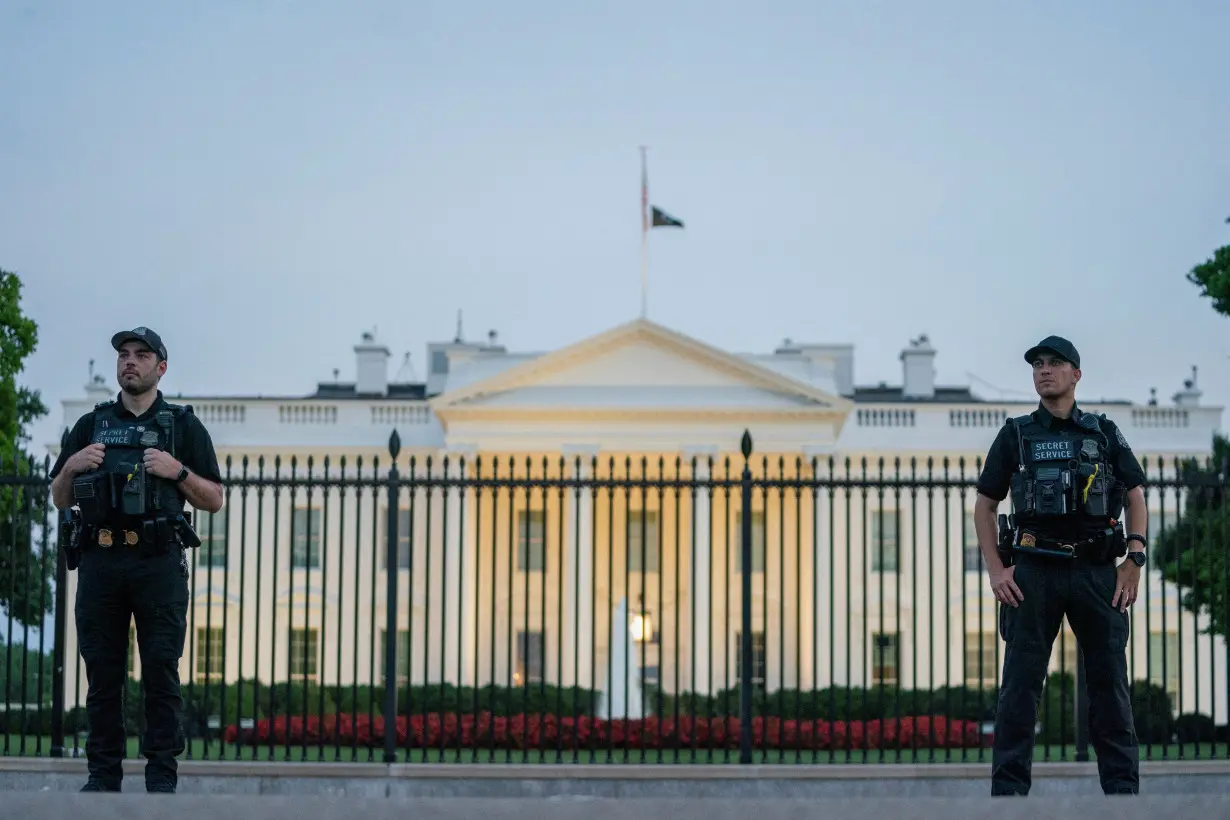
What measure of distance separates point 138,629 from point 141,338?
3.57 ft

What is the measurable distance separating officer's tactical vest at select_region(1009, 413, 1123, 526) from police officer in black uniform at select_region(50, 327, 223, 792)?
3.01 m

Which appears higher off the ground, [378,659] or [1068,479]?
[1068,479]

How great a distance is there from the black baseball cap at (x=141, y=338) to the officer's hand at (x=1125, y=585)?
11.9 feet

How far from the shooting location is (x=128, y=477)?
21.6ft

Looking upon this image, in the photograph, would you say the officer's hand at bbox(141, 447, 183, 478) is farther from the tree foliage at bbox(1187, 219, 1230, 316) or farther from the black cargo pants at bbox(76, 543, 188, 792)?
the tree foliage at bbox(1187, 219, 1230, 316)

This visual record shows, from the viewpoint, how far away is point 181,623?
22.3ft

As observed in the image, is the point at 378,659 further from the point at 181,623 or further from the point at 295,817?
the point at 295,817

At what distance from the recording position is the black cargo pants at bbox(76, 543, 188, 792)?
664 centimetres

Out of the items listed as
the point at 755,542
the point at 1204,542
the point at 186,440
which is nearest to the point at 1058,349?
the point at 186,440

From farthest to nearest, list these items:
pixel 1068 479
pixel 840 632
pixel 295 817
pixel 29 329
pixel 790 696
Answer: pixel 840 632, pixel 790 696, pixel 29 329, pixel 1068 479, pixel 295 817

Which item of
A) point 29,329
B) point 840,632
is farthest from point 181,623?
point 840,632

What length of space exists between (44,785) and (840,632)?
1289 inches

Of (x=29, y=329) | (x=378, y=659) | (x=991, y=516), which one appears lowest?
(x=378, y=659)

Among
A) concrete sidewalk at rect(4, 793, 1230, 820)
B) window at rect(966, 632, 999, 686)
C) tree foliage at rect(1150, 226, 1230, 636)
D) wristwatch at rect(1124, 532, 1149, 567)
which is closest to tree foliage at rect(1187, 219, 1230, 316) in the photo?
tree foliage at rect(1150, 226, 1230, 636)
